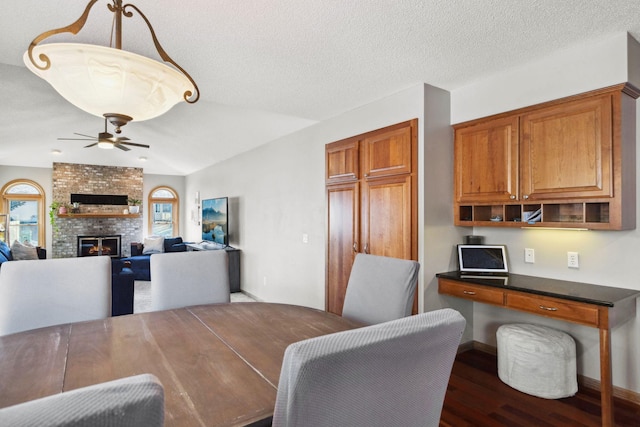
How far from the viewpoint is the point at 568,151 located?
2.41 m

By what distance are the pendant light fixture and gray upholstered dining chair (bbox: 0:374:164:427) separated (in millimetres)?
1139

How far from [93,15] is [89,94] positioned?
0.93 meters

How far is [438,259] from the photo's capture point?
3018mm

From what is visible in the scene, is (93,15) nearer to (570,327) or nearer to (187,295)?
(187,295)

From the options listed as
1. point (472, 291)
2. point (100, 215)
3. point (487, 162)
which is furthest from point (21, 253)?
point (487, 162)

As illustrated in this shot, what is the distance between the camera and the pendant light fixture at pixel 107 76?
3.99 feet

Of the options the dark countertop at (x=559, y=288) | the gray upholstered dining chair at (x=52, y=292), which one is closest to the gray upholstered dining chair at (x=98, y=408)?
the gray upholstered dining chair at (x=52, y=292)

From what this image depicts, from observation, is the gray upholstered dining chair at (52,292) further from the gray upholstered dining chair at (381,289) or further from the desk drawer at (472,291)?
the desk drawer at (472,291)

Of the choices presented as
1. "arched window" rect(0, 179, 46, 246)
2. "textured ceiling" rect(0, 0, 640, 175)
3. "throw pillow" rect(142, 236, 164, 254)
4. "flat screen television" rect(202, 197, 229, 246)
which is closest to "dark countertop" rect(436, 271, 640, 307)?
"textured ceiling" rect(0, 0, 640, 175)

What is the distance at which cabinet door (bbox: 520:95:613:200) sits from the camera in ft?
7.39

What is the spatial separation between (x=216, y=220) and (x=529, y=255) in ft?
17.6

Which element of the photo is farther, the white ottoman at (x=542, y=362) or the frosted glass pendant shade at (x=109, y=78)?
the white ottoman at (x=542, y=362)

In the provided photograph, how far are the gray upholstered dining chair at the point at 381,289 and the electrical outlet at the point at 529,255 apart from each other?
1.53m

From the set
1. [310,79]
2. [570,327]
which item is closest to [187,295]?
[310,79]
